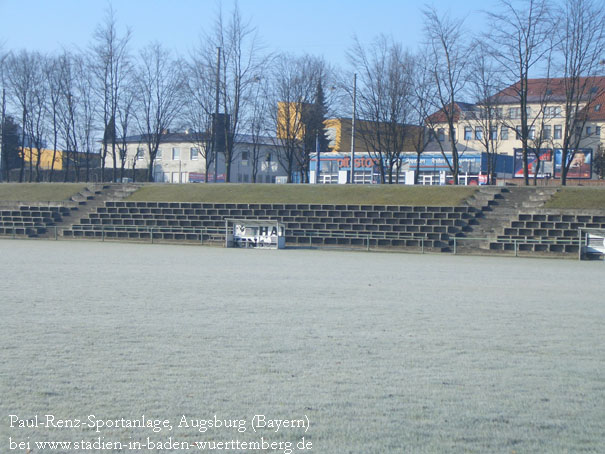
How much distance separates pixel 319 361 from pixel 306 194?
27925 mm

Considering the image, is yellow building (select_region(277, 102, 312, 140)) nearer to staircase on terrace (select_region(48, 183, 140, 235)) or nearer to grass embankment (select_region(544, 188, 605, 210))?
staircase on terrace (select_region(48, 183, 140, 235))

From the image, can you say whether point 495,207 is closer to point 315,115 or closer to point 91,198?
point 315,115

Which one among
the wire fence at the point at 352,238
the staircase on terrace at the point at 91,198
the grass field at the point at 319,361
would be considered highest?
the staircase on terrace at the point at 91,198

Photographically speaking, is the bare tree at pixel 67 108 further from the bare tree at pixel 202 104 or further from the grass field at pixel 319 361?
the grass field at pixel 319 361

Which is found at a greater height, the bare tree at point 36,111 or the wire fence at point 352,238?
the bare tree at point 36,111

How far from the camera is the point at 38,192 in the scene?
4044cm

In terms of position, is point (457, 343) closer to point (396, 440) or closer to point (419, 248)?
point (396, 440)

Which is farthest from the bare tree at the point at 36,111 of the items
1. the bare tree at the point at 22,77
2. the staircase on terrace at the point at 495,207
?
the staircase on terrace at the point at 495,207

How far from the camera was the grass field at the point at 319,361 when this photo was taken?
5.59 m

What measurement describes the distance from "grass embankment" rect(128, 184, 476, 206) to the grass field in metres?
16.9

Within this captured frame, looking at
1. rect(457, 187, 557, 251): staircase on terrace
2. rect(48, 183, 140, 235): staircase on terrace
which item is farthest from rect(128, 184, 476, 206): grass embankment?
rect(457, 187, 557, 251): staircase on terrace

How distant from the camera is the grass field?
5.59 meters

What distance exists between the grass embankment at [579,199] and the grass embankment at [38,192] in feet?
88.7

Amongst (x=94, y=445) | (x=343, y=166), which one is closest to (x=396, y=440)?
(x=94, y=445)
